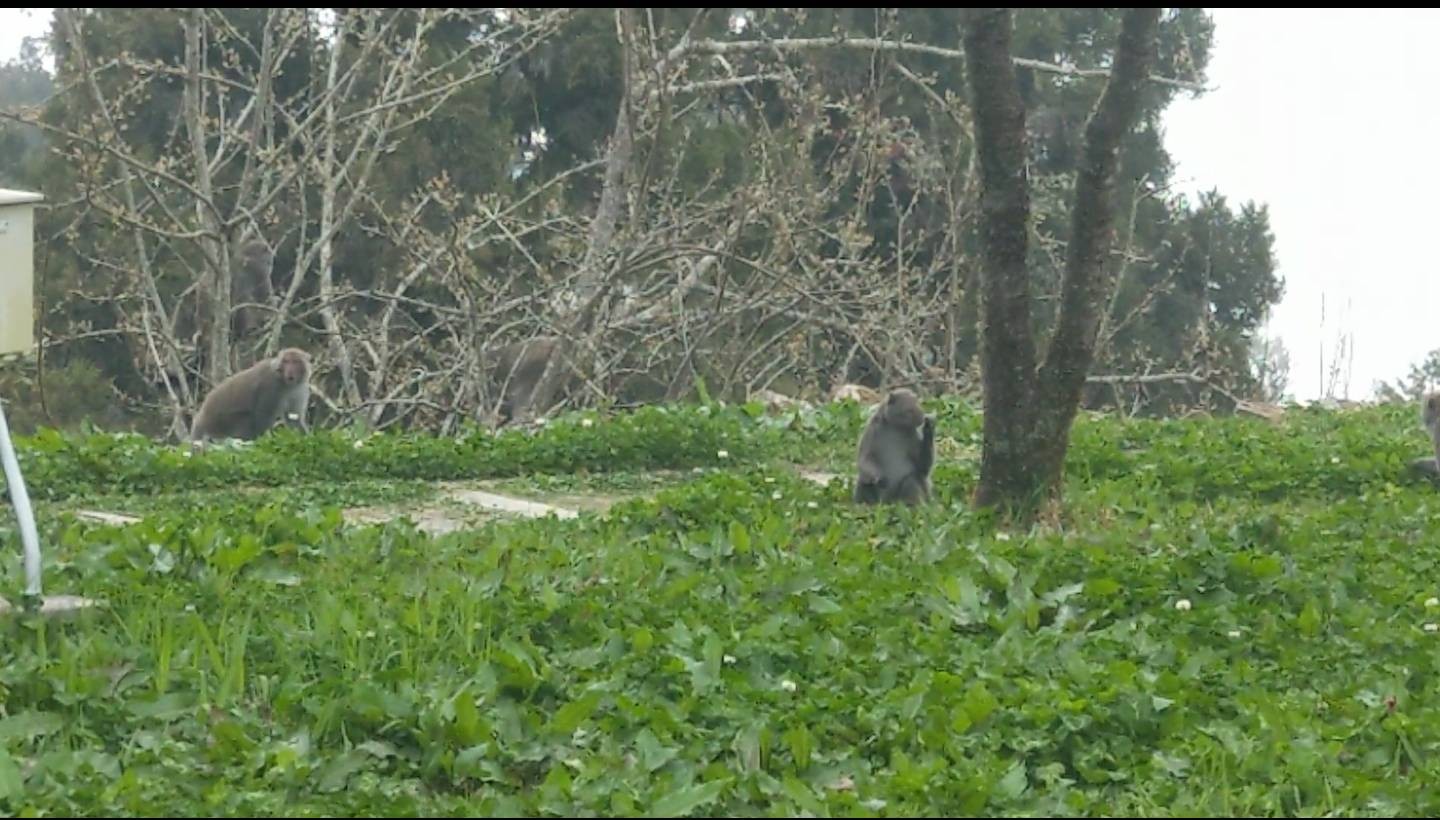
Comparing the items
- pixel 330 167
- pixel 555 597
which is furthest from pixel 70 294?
pixel 555 597

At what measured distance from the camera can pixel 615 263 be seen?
47.5 ft

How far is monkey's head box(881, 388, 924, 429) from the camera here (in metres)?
9.87

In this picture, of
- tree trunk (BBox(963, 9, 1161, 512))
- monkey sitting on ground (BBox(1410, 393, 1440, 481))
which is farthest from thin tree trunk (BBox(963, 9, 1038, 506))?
monkey sitting on ground (BBox(1410, 393, 1440, 481))

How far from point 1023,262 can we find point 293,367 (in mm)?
6432

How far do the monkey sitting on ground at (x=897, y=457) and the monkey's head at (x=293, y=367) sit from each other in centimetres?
489

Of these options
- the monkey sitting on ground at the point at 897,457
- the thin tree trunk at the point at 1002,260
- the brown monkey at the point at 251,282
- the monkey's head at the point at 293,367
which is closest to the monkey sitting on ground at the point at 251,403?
the monkey's head at the point at 293,367

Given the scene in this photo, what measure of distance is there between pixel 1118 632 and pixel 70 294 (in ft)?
44.2

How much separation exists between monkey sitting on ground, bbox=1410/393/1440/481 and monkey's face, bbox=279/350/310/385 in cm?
716

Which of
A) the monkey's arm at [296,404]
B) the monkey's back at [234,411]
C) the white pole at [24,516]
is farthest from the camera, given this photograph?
the monkey's arm at [296,404]

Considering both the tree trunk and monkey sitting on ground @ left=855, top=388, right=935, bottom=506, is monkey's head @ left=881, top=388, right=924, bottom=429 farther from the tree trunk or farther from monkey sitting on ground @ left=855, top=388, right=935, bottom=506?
the tree trunk

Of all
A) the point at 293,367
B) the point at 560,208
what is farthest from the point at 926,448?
the point at 560,208

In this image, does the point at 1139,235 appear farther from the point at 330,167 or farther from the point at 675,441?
the point at 675,441

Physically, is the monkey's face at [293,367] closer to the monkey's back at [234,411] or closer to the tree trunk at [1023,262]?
the monkey's back at [234,411]

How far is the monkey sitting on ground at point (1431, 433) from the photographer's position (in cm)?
1020
